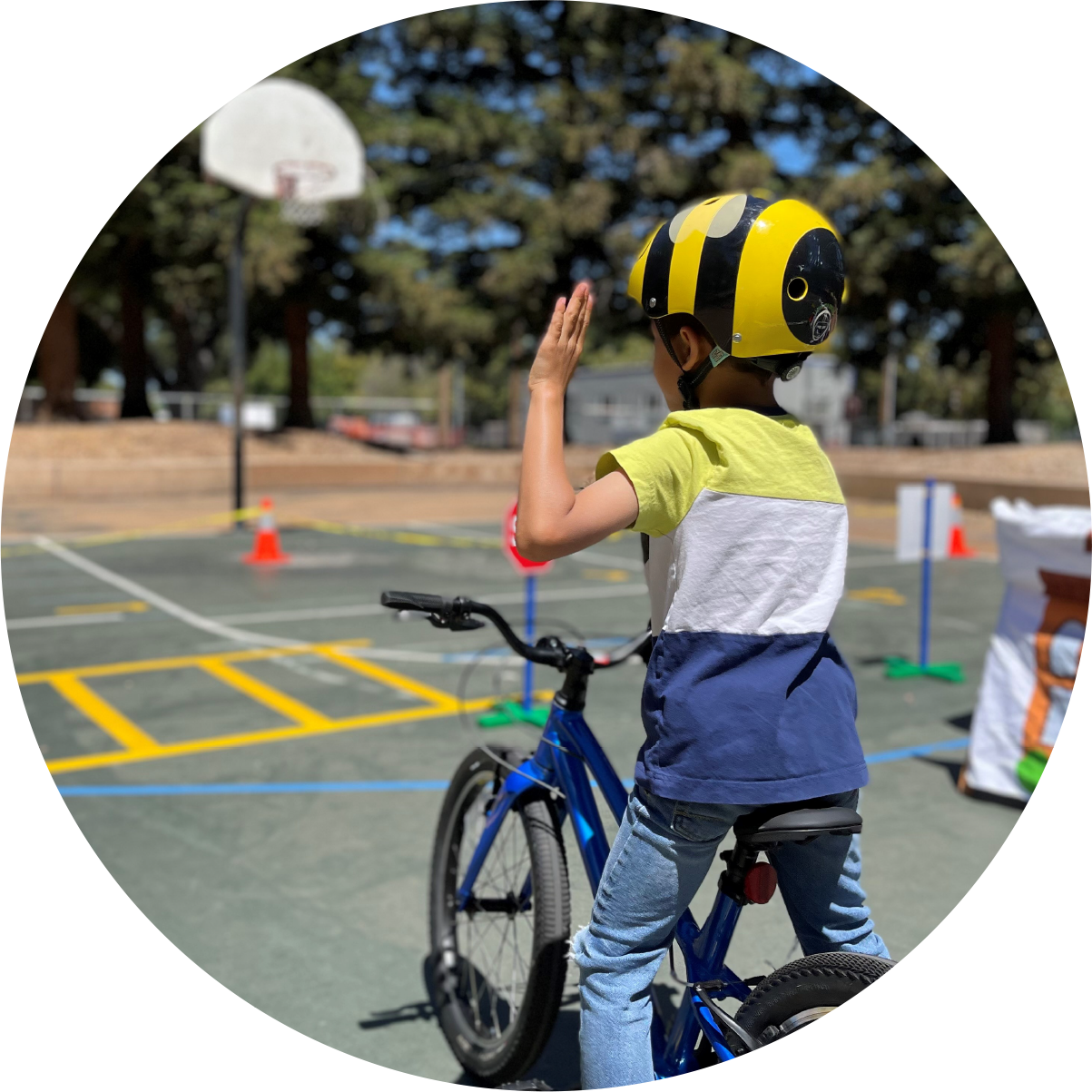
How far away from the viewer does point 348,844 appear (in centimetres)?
469

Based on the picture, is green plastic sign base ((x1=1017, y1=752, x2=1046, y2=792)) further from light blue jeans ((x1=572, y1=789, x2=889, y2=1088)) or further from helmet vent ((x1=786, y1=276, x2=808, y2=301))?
helmet vent ((x1=786, y1=276, x2=808, y2=301))

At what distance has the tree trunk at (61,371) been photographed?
29.3 metres

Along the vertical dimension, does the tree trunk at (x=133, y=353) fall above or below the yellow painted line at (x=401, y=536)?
above

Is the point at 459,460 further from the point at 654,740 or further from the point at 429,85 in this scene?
the point at 654,740

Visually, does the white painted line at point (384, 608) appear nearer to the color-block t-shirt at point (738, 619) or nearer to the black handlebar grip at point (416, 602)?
the black handlebar grip at point (416, 602)

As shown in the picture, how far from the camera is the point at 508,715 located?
21.2 feet

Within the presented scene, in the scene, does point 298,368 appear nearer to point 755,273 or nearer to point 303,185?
point 303,185

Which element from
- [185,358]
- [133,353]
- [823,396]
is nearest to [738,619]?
[133,353]

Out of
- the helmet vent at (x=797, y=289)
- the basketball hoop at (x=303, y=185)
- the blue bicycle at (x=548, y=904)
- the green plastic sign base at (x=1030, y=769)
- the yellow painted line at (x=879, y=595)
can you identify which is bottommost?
the yellow painted line at (x=879, y=595)

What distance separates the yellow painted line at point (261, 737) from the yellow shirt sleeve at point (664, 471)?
432 centimetres

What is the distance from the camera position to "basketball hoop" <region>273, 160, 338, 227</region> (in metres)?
22.5

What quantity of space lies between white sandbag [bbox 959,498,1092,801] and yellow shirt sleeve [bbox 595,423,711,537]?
349cm

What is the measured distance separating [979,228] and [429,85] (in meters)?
17.0

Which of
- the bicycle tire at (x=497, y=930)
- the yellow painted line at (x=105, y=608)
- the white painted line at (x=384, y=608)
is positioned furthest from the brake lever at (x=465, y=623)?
the yellow painted line at (x=105, y=608)
